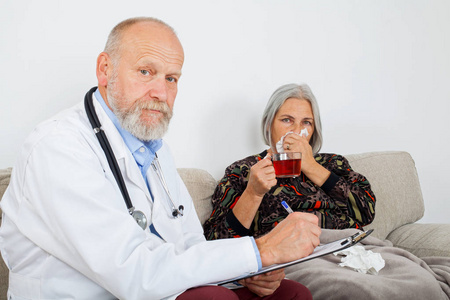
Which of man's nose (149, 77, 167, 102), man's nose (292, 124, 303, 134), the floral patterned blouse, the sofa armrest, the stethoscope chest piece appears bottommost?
the sofa armrest

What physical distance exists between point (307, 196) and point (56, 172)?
1.40 metres

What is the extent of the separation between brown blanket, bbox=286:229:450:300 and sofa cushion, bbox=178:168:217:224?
0.50 meters

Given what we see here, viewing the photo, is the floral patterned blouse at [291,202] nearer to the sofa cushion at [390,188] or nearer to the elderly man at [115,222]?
the sofa cushion at [390,188]

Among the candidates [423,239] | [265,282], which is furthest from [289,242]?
[423,239]

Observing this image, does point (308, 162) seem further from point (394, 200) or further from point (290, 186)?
point (394, 200)

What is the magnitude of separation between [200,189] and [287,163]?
0.45m

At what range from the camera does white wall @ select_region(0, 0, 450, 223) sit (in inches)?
78.8

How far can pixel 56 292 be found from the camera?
123cm

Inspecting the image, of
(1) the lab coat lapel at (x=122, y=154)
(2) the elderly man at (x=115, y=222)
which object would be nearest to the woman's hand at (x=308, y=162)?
(2) the elderly man at (x=115, y=222)

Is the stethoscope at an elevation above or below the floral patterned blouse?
above

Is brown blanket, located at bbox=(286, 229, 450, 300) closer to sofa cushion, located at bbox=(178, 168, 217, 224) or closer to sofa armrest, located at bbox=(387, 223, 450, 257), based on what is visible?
sofa armrest, located at bbox=(387, 223, 450, 257)

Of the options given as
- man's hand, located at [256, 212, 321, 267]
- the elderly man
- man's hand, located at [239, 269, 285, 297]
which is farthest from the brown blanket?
man's hand, located at [256, 212, 321, 267]

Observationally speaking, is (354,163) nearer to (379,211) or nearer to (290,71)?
(379,211)

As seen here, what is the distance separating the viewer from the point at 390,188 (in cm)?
285
